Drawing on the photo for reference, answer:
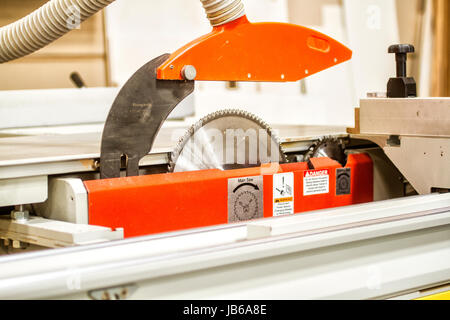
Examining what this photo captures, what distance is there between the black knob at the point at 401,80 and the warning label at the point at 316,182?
271 millimetres

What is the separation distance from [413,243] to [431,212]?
8 centimetres

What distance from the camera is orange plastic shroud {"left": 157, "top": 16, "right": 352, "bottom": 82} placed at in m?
1.51

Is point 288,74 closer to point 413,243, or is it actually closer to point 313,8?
point 413,243

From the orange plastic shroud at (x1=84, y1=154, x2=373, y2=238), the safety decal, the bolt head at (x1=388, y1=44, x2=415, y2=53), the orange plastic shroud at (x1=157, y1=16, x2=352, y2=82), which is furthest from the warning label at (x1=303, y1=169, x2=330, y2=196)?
the bolt head at (x1=388, y1=44, x2=415, y2=53)

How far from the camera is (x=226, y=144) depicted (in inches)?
66.3

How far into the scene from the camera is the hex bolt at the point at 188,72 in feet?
4.90

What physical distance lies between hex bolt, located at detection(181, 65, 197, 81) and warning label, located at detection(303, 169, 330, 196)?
40 centimetres

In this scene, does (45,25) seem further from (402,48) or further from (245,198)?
(402,48)

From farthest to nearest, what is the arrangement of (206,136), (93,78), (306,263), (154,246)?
(93,78), (206,136), (306,263), (154,246)

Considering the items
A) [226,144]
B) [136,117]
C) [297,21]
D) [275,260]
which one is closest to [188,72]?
[136,117]

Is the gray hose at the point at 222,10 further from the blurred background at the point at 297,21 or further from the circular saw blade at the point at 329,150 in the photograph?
the blurred background at the point at 297,21

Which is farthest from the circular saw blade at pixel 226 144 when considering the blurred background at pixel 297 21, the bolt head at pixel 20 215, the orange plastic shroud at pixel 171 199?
the blurred background at pixel 297 21
